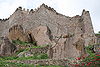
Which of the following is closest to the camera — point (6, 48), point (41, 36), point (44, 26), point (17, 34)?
point (6, 48)

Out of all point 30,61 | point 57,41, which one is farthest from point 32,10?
point 30,61

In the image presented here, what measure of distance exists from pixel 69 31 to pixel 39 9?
519 cm

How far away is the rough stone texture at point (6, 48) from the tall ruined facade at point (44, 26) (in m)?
3.57

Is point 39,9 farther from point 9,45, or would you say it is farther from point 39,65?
Answer: point 39,65

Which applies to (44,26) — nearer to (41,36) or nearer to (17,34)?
(41,36)

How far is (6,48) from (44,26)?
7.88 m

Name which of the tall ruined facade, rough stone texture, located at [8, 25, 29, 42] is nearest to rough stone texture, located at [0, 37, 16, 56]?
the tall ruined facade

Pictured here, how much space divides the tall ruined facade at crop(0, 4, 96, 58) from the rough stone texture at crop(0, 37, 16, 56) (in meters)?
3.57

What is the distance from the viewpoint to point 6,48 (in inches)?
677

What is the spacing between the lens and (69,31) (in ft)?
96.6

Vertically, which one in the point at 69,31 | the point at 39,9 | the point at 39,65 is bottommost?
the point at 39,65

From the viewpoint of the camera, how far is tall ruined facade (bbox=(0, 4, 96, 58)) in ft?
73.3

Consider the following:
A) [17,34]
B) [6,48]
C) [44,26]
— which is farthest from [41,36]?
[6,48]

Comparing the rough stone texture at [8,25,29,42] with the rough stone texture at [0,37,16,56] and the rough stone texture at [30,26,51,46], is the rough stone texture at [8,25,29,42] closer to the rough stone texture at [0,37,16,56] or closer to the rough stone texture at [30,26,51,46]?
the rough stone texture at [30,26,51,46]
